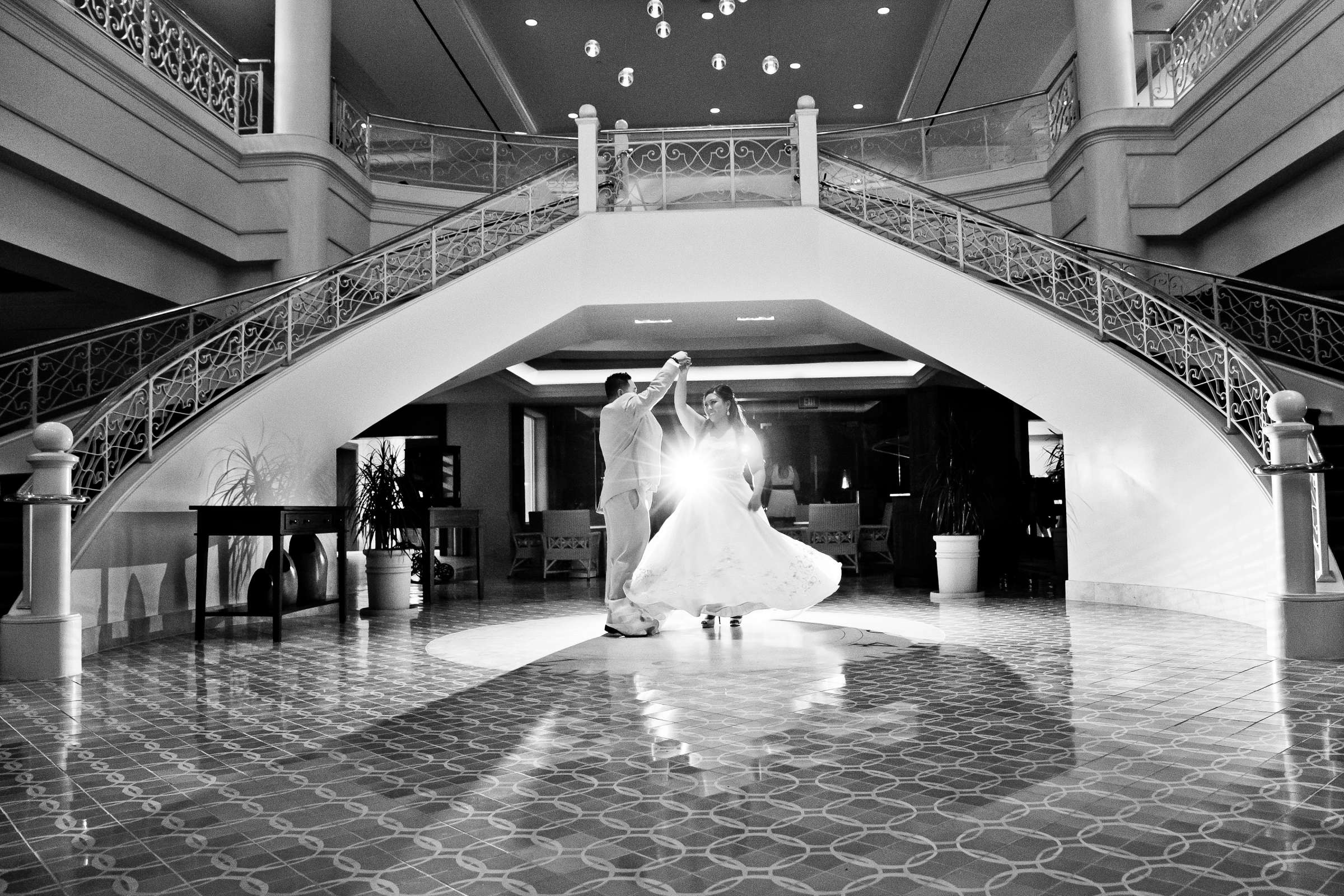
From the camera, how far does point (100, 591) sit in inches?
248

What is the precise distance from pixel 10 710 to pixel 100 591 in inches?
80.8

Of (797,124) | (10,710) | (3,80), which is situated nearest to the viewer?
(10,710)

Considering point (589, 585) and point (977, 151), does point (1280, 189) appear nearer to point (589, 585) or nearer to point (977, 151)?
point (977, 151)

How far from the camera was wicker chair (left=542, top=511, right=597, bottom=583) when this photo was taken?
12.6 metres

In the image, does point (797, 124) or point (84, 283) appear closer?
point (84, 283)

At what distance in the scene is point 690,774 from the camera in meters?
3.13

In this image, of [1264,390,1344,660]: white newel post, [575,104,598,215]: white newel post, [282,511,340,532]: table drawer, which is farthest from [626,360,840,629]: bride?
[575,104,598,215]: white newel post

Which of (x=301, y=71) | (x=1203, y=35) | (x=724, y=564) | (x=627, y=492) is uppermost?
(x=301, y=71)

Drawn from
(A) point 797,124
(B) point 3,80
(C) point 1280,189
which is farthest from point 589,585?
(C) point 1280,189

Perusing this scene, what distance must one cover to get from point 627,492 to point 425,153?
28.4 feet

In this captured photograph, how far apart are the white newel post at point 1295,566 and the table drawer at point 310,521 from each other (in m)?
5.86

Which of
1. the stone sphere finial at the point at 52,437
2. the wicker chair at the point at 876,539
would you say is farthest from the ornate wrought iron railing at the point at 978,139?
the stone sphere finial at the point at 52,437

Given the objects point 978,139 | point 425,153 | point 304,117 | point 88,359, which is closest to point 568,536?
point 425,153

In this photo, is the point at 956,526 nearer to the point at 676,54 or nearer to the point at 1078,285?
the point at 1078,285
